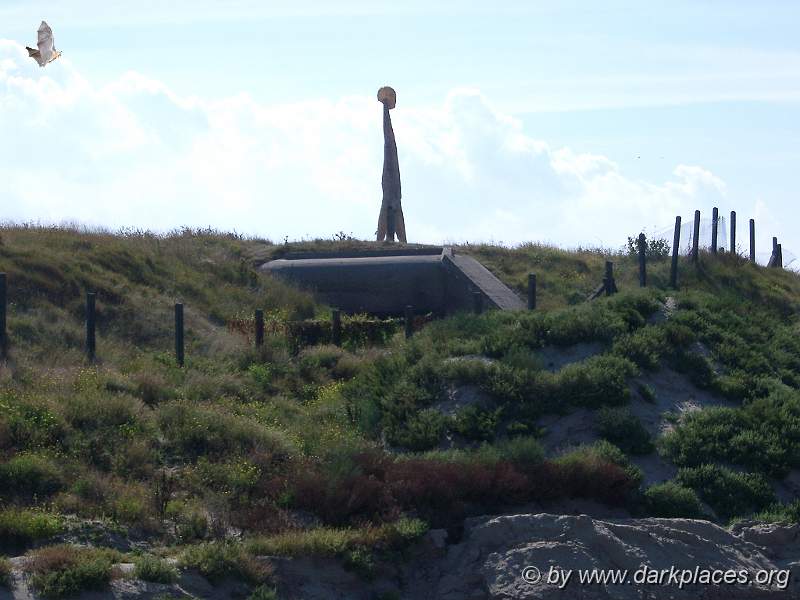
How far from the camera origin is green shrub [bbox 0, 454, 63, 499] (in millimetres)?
11516

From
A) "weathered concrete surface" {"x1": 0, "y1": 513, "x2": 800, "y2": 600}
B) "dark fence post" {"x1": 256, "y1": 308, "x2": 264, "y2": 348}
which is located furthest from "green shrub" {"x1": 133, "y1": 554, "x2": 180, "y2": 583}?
"dark fence post" {"x1": 256, "y1": 308, "x2": 264, "y2": 348}

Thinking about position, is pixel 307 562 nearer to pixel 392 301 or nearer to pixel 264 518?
pixel 264 518

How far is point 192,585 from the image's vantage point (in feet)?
32.7

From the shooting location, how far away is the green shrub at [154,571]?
32.4 feet

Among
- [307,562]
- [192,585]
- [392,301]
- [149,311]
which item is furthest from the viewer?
[392,301]

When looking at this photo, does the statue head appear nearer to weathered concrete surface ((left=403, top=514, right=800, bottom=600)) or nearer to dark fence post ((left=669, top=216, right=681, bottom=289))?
dark fence post ((left=669, top=216, right=681, bottom=289))

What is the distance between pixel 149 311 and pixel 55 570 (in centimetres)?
1169

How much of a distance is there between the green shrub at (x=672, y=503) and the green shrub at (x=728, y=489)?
0.93 feet

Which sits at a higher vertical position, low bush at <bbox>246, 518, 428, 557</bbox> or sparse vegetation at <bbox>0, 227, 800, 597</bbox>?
sparse vegetation at <bbox>0, 227, 800, 597</bbox>

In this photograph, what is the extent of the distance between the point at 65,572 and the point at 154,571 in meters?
0.81

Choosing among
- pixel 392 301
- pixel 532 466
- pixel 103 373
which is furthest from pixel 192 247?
pixel 532 466

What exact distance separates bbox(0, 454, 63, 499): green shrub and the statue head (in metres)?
19.5

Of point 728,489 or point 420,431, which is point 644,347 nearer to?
point 728,489

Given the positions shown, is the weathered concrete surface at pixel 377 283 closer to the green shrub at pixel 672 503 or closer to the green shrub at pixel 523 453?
the green shrub at pixel 523 453
